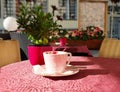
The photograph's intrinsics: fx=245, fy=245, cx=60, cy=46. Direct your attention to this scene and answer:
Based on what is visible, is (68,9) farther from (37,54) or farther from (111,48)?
(37,54)

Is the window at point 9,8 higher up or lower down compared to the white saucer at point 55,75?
higher up

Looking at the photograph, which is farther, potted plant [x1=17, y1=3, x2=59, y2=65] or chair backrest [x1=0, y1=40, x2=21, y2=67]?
chair backrest [x1=0, y1=40, x2=21, y2=67]

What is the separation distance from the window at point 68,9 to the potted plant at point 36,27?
888cm

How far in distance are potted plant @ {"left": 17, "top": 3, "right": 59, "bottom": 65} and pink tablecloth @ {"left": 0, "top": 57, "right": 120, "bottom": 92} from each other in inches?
4.3

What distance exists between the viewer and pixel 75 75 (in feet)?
3.83

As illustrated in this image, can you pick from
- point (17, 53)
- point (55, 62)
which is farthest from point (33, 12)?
point (17, 53)

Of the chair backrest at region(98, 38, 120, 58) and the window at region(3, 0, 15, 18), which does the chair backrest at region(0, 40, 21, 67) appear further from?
the window at region(3, 0, 15, 18)

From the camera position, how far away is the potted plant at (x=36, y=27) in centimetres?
135

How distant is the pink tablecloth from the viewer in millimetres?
956

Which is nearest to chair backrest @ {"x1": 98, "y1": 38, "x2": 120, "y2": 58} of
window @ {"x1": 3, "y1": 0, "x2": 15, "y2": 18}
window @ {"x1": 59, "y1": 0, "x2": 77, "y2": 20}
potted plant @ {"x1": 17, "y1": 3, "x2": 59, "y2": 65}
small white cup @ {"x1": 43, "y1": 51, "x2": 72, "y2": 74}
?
potted plant @ {"x1": 17, "y1": 3, "x2": 59, "y2": 65}

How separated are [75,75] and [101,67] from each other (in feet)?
0.84

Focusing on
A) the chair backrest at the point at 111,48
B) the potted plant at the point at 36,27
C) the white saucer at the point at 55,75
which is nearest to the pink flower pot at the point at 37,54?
the potted plant at the point at 36,27

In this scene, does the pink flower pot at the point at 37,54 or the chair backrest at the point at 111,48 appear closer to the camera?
the pink flower pot at the point at 37,54

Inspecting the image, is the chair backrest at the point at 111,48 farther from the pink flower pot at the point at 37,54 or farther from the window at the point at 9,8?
the window at the point at 9,8
